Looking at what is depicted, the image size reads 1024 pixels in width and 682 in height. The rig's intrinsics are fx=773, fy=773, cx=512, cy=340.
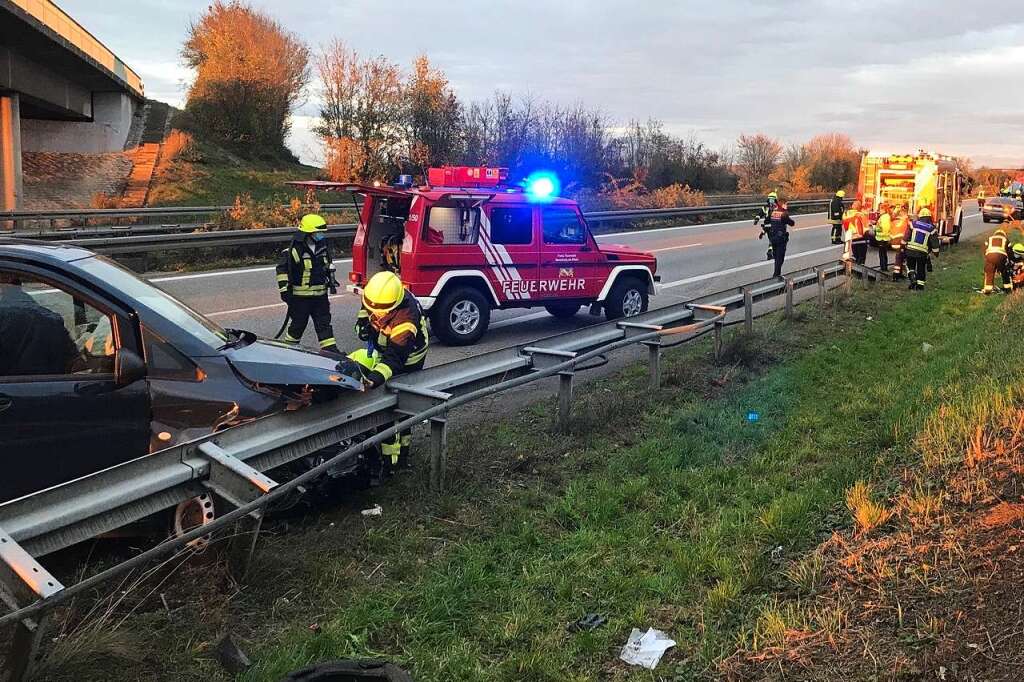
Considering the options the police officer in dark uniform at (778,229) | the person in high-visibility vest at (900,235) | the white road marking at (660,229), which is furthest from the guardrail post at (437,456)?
the white road marking at (660,229)

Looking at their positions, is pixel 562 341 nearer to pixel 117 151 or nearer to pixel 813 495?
pixel 813 495

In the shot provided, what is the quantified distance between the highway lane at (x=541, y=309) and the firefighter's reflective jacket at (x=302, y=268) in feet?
3.84

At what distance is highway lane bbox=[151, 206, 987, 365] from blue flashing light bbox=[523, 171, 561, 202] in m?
1.83

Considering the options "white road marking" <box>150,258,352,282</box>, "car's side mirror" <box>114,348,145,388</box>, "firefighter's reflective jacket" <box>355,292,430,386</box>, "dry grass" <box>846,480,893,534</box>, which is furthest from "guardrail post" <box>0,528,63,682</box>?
"white road marking" <box>150,258,352,282</box>

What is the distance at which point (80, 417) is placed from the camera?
3648 millimetres

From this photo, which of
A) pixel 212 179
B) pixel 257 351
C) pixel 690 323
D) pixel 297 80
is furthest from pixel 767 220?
pixel 297 80

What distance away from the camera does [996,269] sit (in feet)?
46.4

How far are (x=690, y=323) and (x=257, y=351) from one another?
5.10m

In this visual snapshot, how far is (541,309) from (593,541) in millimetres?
8534

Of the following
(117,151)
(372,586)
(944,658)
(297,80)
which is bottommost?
(372,586)

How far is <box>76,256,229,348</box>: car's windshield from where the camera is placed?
4.00 m

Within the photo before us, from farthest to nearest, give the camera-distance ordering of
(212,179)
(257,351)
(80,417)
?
(212,179)
(257,351)
(80,417)

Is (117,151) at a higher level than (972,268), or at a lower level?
higher

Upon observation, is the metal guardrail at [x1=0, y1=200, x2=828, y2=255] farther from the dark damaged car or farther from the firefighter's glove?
the firefighter's glove
